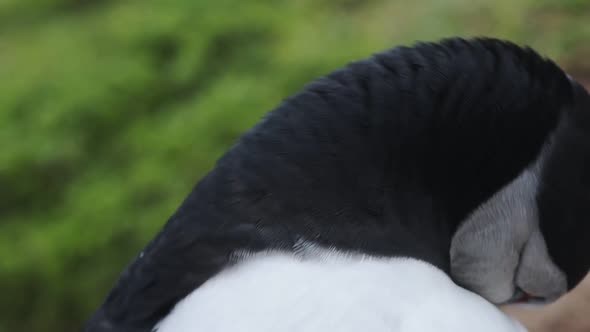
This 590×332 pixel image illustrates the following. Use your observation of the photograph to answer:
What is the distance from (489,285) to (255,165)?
1.49 feet

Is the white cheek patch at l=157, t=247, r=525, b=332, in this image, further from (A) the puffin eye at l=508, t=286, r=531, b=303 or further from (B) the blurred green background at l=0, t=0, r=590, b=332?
(B) the blurred green background at l=0, t=0, r=590, b=332

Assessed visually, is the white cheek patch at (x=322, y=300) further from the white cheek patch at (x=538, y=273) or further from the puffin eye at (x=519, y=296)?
the puffin eye at (x=519, y=296)

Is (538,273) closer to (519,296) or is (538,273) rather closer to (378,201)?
(519,296)

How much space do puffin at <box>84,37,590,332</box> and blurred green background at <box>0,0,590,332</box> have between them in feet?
3.75

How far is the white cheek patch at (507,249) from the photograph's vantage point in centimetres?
109

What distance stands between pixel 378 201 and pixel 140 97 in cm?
169

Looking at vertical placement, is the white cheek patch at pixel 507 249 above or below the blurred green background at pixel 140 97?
above

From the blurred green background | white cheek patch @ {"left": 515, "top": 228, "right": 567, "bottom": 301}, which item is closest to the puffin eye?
white cheek patch @ {"left": 515, "top": 228, "right": 567, "bottom": 301}

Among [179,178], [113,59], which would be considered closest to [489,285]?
[179,178]

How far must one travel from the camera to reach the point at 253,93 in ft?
7.81

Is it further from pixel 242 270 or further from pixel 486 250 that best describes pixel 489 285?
pixel 242 270

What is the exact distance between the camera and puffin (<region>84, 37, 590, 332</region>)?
34.8 inches

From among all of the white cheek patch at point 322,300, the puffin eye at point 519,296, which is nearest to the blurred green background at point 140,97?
the puffin eye at point 519,296

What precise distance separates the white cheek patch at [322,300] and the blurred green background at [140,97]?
1.22m
